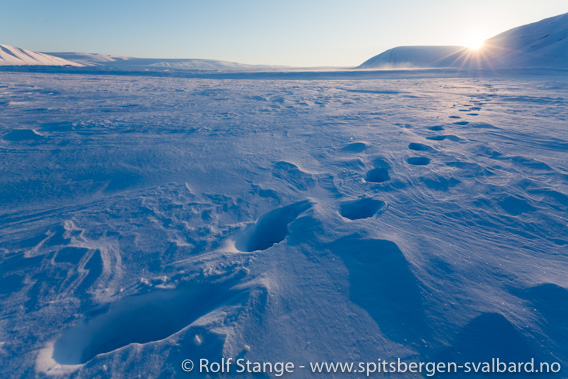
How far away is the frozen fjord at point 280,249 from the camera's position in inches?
66.3

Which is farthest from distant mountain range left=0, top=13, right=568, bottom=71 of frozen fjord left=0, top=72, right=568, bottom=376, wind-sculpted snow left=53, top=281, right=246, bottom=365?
wind-sculpted snow left=53, top=281, right=246, bottom=365

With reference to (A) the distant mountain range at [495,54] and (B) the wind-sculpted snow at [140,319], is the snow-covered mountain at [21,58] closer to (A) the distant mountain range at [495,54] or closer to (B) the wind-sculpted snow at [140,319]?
(A) the distant mountain range at [495,54]

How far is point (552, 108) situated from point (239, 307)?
8674 mm

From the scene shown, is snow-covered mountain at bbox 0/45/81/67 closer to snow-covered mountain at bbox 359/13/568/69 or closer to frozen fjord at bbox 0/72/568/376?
snow-covered mountain at bbox 359/13/568/69

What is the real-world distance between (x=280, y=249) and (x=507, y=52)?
4484 cm

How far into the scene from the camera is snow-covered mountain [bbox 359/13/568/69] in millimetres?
28422

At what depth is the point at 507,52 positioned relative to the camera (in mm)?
34031

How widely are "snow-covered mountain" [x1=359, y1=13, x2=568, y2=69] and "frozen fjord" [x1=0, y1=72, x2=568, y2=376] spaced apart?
3143 cm

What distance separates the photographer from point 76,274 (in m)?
2.20

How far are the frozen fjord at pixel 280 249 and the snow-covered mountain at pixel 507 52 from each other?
31.4 meters

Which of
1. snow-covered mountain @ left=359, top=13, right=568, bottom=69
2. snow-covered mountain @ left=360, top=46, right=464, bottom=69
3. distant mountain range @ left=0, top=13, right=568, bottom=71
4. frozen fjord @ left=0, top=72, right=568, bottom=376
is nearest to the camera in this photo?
frozen fjord @ left=0, top=72, right=568, bottom=376

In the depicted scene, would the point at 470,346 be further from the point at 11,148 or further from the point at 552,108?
the point at 552,108

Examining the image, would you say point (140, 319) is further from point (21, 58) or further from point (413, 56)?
point (21, 58)

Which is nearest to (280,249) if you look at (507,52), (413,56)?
(507,52)
